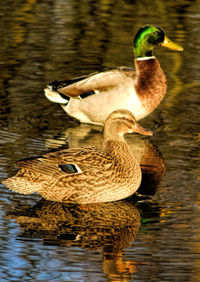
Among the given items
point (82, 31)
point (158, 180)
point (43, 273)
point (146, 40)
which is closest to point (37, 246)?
point (43, 273)

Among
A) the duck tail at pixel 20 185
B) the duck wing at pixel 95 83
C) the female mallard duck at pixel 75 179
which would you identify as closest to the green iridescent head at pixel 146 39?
the duck wing at pixel 95 83

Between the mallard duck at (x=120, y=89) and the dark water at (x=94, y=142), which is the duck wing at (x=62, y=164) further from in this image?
the mallard duck at (x=120, y=89)

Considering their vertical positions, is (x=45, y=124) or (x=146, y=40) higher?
(x=146, y=40)

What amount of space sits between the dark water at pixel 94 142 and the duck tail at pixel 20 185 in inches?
5.2

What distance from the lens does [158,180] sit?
7.17m

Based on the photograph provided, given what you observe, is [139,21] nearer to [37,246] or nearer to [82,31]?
[82,31]

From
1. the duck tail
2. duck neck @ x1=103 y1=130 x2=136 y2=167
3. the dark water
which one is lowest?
the dark water

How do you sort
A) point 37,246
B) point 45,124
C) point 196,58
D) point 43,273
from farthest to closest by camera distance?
point 196,58
point 45,124
point 37,246
point 43,273

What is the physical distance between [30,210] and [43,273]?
1.16m

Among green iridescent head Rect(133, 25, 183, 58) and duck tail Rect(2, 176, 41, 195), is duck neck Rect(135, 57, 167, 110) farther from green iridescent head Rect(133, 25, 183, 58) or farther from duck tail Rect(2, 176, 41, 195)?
duck tail Rect(2, 176, 41, 195)

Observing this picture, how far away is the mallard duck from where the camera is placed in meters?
8.70

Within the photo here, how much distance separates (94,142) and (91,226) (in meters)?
2.50

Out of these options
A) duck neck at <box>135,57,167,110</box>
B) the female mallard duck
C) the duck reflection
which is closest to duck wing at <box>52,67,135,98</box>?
duck neck at <box>135,57,167,110</box>

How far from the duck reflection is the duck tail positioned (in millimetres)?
169
